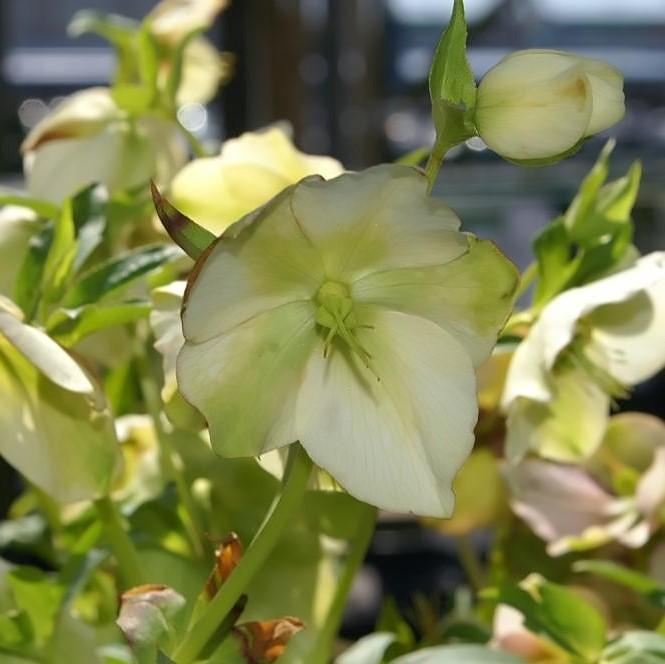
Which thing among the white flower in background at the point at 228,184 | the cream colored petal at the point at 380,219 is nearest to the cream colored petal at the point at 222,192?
the white flower in background at the point at 228,184

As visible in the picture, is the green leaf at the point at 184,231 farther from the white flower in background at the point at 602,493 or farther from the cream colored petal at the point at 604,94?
the white flower in background at the point at 602,493

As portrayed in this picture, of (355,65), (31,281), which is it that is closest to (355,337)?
(31,281)

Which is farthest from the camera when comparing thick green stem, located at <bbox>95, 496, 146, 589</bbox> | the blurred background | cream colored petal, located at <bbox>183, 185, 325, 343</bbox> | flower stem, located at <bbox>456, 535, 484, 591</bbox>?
the blurred background

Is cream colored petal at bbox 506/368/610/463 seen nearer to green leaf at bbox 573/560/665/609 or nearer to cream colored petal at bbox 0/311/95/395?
green leaf at bbox 573/560/665/609

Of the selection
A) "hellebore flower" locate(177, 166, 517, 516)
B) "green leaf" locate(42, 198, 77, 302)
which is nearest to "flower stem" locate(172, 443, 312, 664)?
"hellebore flower" locate(177, 166, 517, 516)

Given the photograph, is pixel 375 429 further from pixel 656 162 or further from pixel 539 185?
pixel 656 162

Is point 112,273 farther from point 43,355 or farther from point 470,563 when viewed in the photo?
point 470,563
